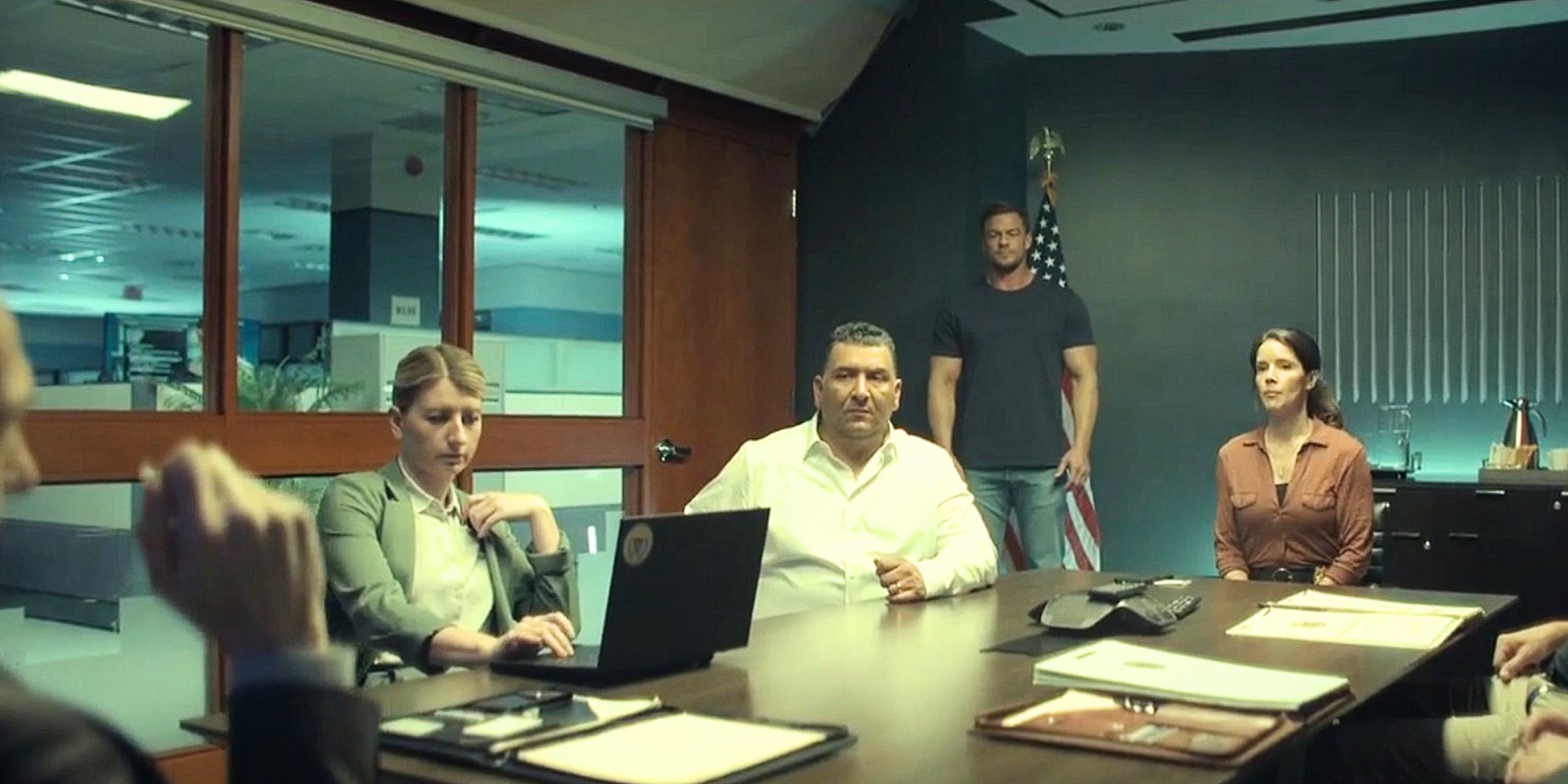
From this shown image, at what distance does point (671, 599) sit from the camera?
204 centimetres

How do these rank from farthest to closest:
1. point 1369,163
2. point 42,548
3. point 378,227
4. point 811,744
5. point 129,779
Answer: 1. point 1369,163
2. point 378,227
3. point 42,548
4. point 811,744
5. point 129,779

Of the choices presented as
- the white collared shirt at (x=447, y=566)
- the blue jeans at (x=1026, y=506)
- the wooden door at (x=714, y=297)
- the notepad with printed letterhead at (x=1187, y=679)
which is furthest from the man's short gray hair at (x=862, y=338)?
the wooden door at (x=714, y=297)

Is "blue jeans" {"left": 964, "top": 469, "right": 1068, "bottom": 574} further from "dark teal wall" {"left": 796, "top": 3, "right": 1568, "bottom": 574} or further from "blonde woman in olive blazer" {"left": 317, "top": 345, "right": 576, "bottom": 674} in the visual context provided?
"blonde woman in olive blazer" {"left": 317, "top": 345, "right": 576, "bottom": 674}

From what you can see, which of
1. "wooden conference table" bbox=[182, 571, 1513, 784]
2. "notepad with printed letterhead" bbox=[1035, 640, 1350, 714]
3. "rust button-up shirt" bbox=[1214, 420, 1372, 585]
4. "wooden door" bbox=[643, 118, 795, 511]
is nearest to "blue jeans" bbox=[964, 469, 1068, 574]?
"wooden door" bbox=[643, 118, 795, 511]

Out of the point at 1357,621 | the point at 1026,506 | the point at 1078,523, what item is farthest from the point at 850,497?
the point at 1078,523

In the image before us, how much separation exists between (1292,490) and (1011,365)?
1.57 m

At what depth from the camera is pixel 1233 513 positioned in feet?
13.0

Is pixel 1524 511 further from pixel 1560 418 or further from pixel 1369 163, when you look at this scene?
pixel 1369 163

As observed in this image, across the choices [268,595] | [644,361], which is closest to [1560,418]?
[644,361]

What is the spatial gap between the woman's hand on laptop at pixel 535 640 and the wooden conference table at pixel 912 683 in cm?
8

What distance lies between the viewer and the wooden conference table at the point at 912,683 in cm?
152

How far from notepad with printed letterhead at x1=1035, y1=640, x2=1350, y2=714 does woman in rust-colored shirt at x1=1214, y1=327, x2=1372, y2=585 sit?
1.82m

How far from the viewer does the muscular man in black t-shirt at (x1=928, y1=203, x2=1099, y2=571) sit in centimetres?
525

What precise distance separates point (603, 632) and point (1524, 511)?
13.5ft
